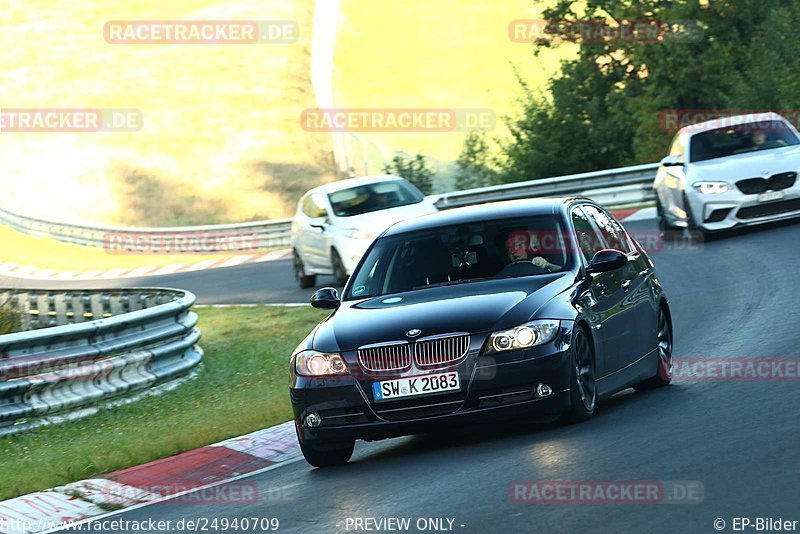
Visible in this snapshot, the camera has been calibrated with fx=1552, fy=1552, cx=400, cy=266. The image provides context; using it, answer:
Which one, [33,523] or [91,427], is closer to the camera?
[33,523]

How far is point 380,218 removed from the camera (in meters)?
21.7

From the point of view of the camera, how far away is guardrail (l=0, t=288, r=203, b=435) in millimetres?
12195

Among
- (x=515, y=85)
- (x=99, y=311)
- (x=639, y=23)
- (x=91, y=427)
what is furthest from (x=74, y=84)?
(x=91, y=427)

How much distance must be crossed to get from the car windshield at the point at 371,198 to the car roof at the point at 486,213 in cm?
1148

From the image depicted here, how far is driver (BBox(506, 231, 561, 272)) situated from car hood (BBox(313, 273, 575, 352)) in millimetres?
254

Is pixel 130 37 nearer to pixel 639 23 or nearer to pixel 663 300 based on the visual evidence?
pixel 639 23

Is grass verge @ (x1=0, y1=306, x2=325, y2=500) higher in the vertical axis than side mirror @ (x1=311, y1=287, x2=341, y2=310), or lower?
lower

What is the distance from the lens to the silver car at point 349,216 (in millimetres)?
21656

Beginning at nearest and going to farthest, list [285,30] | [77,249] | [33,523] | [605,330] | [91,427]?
[33,523]
[605,330]
[91,427]
[77,249]
[285,30]

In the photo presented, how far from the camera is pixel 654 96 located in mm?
38406

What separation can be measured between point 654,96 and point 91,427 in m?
28.1
